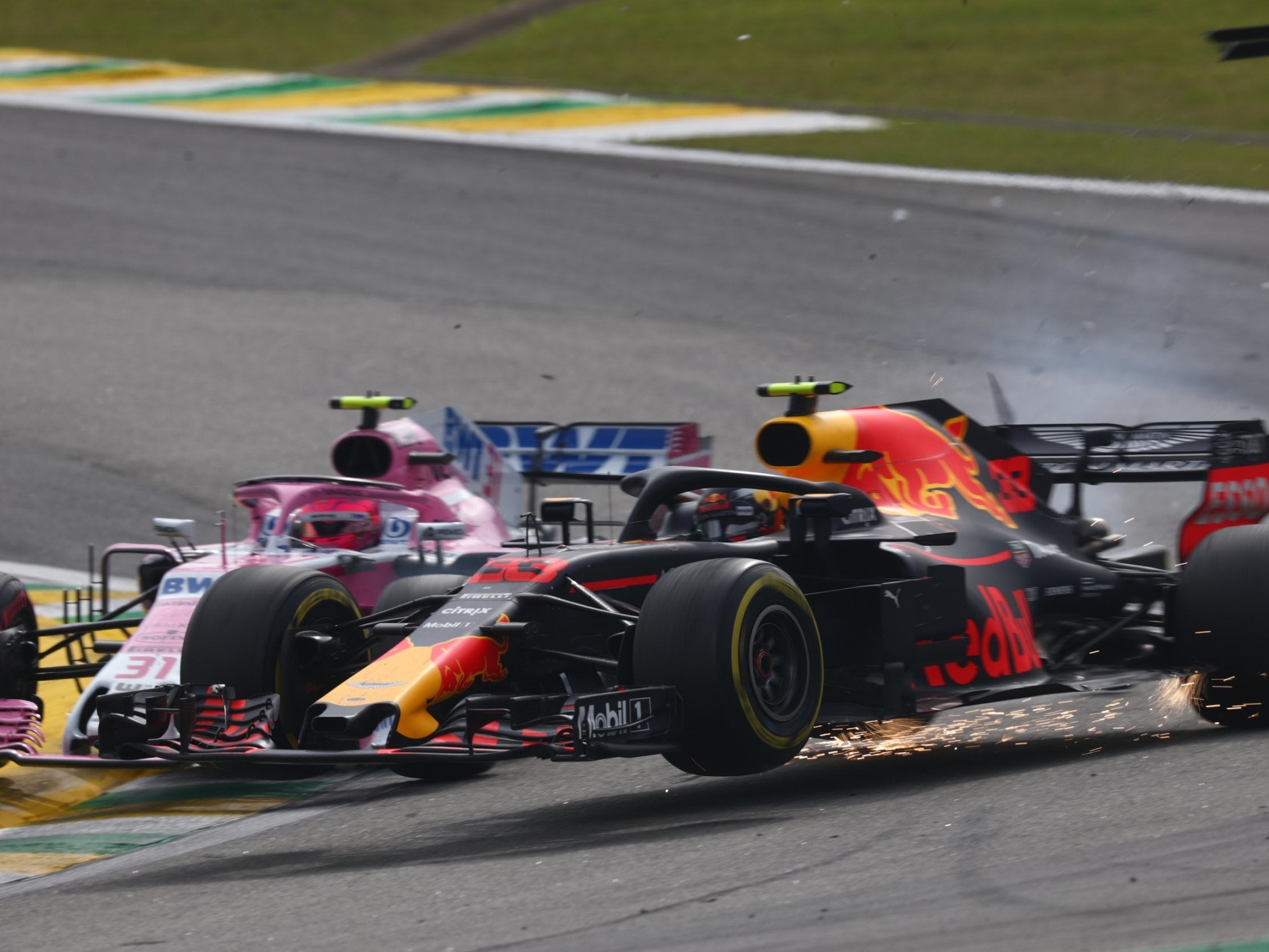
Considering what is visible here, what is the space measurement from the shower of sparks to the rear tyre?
2133mm

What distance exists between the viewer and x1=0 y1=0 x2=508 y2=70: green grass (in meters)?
33.8

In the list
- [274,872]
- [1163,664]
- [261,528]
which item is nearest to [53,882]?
[274,872]

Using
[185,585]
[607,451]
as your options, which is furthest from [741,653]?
[607,451]

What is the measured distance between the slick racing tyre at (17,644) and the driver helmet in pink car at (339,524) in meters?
1.64

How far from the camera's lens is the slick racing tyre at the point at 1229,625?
842 centimetres

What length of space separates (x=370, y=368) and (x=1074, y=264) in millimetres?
7706

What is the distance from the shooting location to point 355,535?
34.4 feet

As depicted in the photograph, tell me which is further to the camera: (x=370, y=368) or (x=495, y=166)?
(x=495, y=166)

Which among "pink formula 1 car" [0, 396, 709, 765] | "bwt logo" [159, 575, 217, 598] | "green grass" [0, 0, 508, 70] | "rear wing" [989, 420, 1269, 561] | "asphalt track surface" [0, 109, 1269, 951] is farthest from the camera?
"green grass" [0, 0, 508, 70]

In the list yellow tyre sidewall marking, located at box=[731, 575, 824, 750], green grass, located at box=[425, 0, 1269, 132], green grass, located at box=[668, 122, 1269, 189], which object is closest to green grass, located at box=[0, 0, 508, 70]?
green grass, located at box=[425, 0, 1269, 132]

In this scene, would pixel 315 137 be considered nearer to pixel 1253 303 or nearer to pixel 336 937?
pixel 1253 303

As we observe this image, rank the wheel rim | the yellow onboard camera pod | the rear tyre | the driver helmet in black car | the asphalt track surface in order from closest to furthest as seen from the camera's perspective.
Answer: the asphalt track surface < the wheel rim < the rear tyre < the driver helmet in black car < the yellow onboard camera pod

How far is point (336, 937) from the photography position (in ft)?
17.9

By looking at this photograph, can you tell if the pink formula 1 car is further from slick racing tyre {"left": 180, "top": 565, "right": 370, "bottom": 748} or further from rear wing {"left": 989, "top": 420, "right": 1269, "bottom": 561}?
rear wing {"left": 989, "top": 420, "right": 1269, "bottom": 561}
